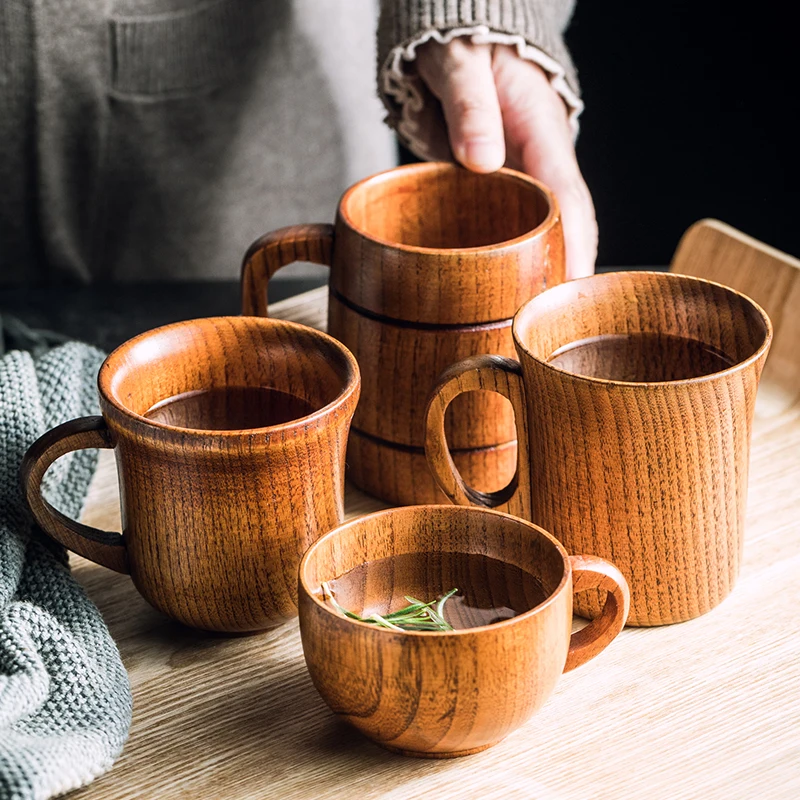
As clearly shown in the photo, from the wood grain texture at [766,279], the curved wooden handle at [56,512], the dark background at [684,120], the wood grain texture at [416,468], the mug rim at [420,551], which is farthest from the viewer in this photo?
the dark background at [684,120]

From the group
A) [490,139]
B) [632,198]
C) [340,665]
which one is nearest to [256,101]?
[490,139]

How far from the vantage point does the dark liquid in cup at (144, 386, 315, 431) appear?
57 centimetres

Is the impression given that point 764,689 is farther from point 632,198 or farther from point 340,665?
point 632,198

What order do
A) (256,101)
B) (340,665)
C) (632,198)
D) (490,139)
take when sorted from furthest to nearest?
(632,198), (256,101), (490,139), (340,665)

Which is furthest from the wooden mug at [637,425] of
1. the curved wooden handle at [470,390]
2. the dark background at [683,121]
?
the dark background at [683,121]

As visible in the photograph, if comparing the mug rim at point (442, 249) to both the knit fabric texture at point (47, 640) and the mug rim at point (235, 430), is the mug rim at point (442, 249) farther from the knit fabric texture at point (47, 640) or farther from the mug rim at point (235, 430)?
the knit fabric texture at point (47, 640)

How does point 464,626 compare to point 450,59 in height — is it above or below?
below

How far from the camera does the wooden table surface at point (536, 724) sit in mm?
473

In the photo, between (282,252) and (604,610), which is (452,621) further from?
(282,252)

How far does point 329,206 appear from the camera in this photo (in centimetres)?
120

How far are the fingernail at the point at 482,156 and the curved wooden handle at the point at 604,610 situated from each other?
301 millimetres

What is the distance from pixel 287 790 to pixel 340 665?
6 cm

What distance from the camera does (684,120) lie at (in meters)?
1.41

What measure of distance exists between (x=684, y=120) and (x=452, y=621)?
1059 mm
